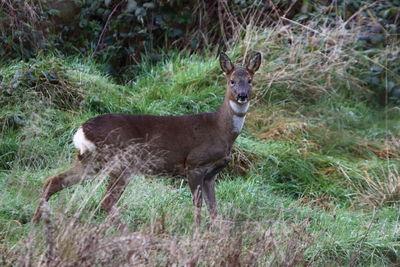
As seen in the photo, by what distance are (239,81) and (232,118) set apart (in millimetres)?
296

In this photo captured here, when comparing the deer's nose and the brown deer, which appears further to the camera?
the deer's nose

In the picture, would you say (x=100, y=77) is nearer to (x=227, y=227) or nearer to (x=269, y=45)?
(x=269, y=45)

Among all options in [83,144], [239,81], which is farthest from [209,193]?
[83,144]

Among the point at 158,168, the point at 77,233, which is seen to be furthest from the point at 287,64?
the point at 77,233

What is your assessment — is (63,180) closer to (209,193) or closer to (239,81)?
(209,193)

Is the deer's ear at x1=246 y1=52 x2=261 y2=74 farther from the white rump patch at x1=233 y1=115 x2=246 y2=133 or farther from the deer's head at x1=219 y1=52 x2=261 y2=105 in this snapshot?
the white rump patch at x1=233 y1=115 x2=246 y2=133

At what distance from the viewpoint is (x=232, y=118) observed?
658cm

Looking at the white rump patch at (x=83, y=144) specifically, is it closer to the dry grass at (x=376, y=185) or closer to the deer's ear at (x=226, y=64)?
the deer's ear at (x=226, y=64)

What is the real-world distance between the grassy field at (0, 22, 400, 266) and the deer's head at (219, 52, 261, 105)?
31.6 inches

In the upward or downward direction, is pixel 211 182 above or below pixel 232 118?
below

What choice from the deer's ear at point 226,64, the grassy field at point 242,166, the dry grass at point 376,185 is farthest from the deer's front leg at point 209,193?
the dry grass at point 376,185

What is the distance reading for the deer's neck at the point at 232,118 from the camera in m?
6.55

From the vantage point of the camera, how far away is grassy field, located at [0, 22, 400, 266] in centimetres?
448

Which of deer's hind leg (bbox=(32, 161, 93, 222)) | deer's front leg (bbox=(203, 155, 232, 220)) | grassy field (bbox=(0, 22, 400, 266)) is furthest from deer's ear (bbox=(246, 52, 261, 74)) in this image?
deer's hind leg (bbox=(32, 161, 93, 222))
